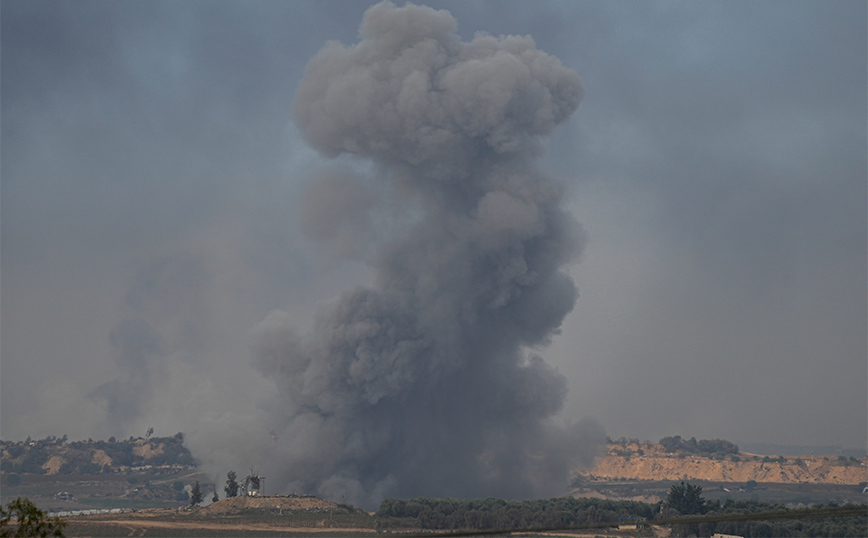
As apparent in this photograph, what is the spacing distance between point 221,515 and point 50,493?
2845 inches

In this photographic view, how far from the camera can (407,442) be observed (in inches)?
3332

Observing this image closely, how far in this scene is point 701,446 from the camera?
18600cm

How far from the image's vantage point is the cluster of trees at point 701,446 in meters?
180

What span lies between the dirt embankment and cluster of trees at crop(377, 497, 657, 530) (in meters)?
75.9

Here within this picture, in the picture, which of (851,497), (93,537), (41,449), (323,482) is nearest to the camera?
(93,537)

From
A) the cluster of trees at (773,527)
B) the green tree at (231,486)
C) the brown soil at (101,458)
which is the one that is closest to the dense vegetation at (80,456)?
the brown soil at (101,458)

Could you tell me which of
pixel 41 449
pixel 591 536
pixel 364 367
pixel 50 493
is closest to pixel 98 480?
pixel 50 493

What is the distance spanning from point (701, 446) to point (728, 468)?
84.8 feet

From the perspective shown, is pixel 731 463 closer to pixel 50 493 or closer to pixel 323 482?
Result: pixel 323 482

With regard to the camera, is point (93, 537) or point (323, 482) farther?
point (323, 482)

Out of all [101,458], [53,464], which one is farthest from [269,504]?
[101,458]

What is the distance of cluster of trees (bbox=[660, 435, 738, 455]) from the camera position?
180m

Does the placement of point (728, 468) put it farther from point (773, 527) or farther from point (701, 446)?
point (773, 527)

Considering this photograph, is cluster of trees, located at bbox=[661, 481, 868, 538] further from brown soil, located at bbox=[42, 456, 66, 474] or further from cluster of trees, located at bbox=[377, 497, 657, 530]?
→ brown soil, located at bbox=[42, 456, 66, 474]
